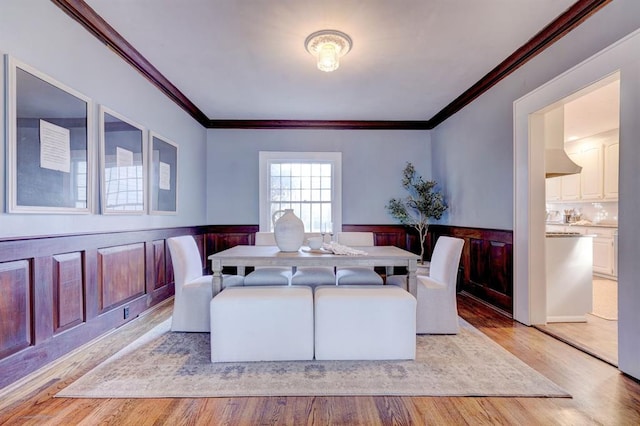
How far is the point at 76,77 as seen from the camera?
2.36 meters

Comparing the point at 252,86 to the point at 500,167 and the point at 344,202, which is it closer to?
the point at 344,202

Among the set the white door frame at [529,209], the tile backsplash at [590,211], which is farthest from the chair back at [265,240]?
the tile backsplash at [590,211]

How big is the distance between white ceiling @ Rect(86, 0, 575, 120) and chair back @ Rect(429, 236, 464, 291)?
5.92 ft

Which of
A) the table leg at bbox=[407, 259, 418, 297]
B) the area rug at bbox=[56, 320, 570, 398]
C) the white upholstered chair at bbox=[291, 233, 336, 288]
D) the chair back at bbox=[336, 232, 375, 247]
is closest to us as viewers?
the area rug at bbox=[56, 320, 570, 398]

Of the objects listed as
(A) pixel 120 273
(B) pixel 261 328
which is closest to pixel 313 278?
(B) pixel 261 328

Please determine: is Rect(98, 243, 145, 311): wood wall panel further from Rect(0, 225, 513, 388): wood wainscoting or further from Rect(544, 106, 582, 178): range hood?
Rect(544, 106, 582, 178): range hood

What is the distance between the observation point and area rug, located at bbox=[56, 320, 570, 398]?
5.93ft

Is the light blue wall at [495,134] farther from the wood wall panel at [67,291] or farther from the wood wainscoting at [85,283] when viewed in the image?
the wood wall panel at [67,291]

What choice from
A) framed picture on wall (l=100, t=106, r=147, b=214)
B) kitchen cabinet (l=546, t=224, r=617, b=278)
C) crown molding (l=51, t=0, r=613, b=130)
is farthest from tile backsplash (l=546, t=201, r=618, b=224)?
framed picture on wall (l=100, t=106, r=147, b=214)

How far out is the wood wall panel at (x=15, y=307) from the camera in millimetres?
1815

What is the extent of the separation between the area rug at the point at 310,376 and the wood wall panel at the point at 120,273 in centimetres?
57

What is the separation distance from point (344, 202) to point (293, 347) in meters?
3.34

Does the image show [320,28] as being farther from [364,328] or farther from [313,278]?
[364,328]

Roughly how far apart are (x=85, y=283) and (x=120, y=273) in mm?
434
